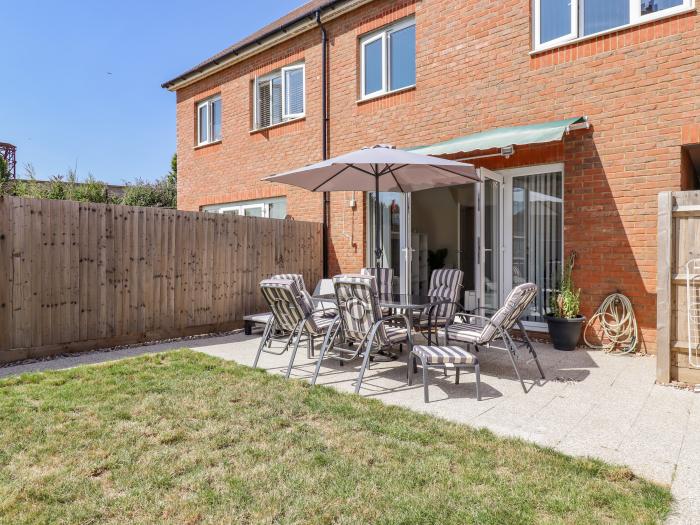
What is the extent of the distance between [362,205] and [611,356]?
6708mm

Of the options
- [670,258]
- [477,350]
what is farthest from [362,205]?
[670,258]

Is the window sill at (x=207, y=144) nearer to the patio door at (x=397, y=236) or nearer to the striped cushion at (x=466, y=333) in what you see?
the patio door at (x=397, y=236)

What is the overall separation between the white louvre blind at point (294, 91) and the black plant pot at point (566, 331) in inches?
370

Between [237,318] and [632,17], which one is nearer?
[632,17]

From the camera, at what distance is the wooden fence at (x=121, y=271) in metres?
7.69

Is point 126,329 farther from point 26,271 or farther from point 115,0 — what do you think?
point 115,0

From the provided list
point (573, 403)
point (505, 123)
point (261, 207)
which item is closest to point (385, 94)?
point (505, 123)

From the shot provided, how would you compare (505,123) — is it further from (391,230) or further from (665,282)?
(665,282)

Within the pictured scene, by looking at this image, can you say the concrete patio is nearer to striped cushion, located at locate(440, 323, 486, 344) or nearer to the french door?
striped cushion, located at locate(440, 323, 486, 344)

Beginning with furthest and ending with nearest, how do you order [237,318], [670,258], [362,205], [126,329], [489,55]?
1. [362,205]
2. [237,318]
3. [489,55]
4. [126,329]
5. [670,258]

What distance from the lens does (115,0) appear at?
53.5 feet

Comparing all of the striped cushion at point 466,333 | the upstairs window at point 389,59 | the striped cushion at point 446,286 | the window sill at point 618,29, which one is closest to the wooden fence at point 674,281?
the striped cushion at point 466,333

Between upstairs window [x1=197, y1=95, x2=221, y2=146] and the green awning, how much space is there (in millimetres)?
10129

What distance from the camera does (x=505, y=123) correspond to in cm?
959
